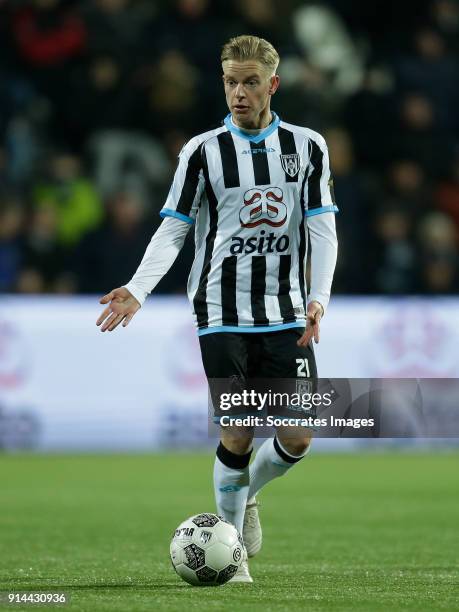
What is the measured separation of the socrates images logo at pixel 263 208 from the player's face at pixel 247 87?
303mm

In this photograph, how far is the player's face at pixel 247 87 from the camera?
5.65m

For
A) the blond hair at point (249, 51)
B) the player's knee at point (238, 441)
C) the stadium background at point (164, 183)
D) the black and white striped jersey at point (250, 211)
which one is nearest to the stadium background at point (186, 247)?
the stadium background at point (164, 183)

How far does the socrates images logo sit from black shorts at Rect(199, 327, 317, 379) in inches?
17.9

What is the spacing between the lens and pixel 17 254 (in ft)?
42.9

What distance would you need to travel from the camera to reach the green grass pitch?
509 centimetres

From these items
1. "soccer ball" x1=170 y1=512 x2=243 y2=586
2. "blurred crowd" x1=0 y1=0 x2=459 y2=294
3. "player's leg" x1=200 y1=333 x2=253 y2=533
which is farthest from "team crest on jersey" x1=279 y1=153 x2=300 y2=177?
"blurred crowd" x1=0 y1=0 x2=459 y2=294

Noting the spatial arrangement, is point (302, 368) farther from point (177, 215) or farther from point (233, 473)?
point (177, 215)

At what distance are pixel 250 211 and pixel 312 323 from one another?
21.1 inches

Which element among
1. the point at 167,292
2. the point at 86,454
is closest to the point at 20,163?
the point at 167,292

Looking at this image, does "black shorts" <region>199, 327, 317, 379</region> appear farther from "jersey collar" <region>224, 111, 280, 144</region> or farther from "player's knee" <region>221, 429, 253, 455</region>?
"jersey collar" <region>224, 111, 280, 144</region>

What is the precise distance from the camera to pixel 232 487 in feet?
19.0

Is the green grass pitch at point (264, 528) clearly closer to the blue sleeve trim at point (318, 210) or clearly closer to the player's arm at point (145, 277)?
the player's arm at point (145, 277)

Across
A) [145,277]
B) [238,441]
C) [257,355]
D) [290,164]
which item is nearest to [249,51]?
[290,164]

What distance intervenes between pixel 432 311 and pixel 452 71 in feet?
9.85
